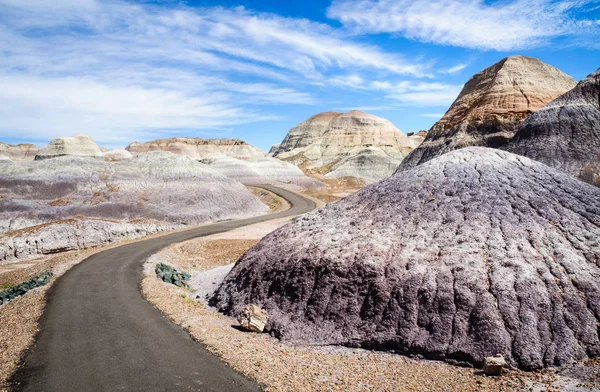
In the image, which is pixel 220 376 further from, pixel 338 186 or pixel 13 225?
pixel 338 186

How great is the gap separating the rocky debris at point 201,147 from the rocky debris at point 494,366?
158345 millimetres

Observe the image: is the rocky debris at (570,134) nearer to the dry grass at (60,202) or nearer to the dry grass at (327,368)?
the dry grass at (327,368)

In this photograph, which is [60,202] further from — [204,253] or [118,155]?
[118,155]

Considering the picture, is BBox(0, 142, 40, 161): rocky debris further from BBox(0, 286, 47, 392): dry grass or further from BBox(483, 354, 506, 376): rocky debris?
BBox(483, 354, 506, 376): rocky debris

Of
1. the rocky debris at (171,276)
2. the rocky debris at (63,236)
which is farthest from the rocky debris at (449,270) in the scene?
the rocky debris at (63,236)

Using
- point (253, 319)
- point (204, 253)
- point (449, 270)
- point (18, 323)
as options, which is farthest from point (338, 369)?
point (204, 253)

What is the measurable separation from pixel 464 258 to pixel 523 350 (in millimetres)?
2909

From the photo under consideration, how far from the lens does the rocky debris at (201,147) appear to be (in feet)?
538

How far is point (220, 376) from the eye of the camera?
936cm

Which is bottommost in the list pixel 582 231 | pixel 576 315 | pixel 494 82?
pixel 576 315

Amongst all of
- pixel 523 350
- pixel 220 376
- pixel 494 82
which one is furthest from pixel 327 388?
pixel 494 82

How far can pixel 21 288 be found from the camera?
17.6 meters

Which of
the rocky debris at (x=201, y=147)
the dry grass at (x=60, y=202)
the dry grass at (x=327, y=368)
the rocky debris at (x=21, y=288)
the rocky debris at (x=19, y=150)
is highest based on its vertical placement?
the rocky debris at (x=201, y=147)

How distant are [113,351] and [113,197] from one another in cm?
3679
